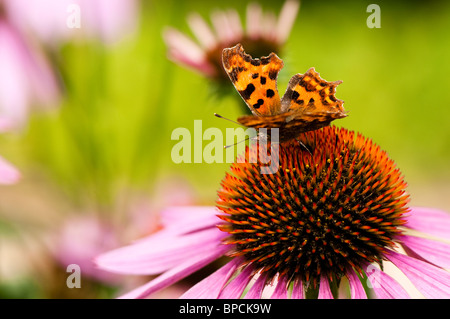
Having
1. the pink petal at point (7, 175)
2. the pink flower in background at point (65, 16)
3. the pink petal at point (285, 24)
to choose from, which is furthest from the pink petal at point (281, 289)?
the pink flower in background at point (65, 16)

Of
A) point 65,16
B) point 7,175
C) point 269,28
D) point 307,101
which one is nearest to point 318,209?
point 307,101

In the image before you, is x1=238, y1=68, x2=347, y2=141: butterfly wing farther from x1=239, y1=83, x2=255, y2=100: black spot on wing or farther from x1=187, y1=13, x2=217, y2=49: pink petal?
x1=187, y1=13, x2=217, y2=49: pink petal

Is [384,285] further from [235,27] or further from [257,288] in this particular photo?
[235,27]

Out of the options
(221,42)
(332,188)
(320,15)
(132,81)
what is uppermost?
(320,15)

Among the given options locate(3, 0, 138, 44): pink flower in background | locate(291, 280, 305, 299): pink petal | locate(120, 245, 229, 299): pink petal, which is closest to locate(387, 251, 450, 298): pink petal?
locate(291, 280, 305, 299): pink petal
